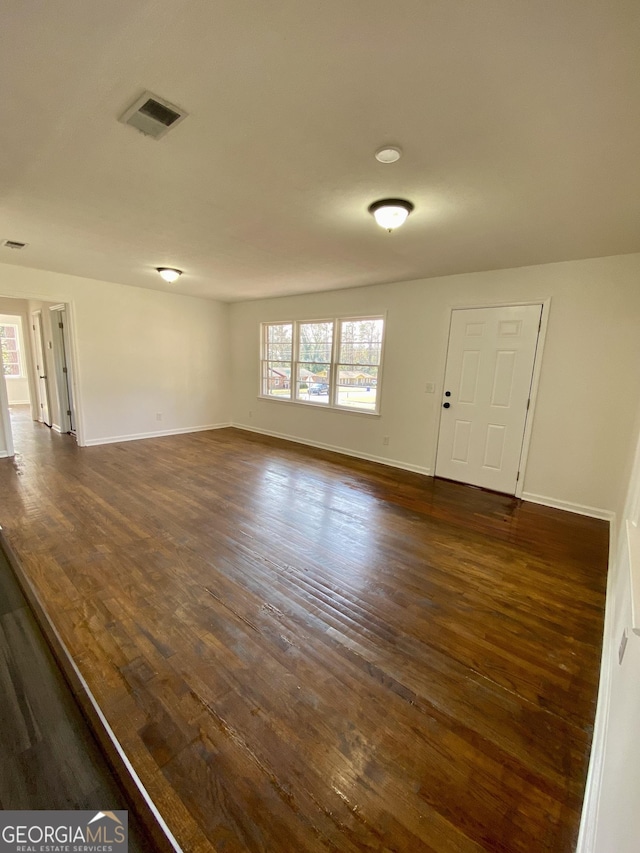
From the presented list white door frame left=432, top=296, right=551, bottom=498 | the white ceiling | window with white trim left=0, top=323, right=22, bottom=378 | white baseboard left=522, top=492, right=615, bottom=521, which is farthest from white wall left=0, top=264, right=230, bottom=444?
white baseboard left=522, top=492, right=615, bottom=521

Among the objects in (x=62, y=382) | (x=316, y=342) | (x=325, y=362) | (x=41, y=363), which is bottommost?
(x=62, y=382)

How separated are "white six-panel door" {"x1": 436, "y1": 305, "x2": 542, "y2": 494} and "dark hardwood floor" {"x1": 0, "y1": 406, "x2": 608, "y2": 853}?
0.76 meters

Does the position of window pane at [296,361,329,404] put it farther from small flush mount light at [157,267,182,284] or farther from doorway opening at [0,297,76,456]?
doorway opening at [0,297,76,456]

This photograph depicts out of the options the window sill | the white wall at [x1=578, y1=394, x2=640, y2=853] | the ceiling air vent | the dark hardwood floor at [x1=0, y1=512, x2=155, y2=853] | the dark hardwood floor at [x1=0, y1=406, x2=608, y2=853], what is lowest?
the dark hardwood floor at [x1=0, y1=512, x2=155, y2=853]

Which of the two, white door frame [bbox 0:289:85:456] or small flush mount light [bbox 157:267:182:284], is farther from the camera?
white door frame [bbox 0:289:85:456]

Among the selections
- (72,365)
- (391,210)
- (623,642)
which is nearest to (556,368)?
(391,210)

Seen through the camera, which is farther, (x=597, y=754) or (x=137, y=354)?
(x=137, y=354)

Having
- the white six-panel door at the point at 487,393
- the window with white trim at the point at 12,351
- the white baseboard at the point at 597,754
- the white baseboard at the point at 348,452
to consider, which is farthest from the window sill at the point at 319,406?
the window with white trim at the point at 12,351

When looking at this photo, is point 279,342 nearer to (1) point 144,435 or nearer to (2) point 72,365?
(1) point 144,435

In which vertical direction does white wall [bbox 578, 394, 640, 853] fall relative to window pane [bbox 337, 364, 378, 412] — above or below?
below

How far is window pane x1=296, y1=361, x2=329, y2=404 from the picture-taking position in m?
5.77

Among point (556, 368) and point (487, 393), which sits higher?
point (556, 368)

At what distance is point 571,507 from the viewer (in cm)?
369

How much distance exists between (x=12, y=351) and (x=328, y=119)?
10.5 m
